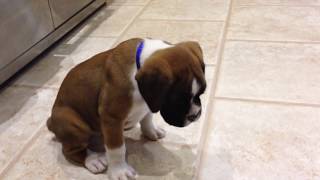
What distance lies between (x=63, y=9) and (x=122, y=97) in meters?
→ 0.99

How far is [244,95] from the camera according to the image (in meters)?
1.20

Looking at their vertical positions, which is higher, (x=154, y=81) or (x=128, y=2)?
(x=154, y=81)

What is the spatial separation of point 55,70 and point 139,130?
A: 0.53 m

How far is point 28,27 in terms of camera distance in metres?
1.44

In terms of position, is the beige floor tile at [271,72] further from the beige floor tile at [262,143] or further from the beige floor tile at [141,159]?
the beige floor tile at [141,159]

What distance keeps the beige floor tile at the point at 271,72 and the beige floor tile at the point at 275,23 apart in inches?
3.2

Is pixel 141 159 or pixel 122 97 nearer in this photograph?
pixel 122 97

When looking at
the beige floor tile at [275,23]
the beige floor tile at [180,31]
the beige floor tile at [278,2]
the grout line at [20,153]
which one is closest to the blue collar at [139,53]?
the grout line at [20,153]

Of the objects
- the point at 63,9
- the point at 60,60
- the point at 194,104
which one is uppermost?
the point at 194,104

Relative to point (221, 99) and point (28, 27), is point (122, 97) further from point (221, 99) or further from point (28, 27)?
point (28, 27)

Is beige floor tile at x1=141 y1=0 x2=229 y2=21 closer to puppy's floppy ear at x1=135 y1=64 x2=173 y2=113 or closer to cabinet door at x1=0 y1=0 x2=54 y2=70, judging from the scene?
cabinet door at x1=0 y1=0 x2=54 y2=70

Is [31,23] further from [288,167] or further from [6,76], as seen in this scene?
[288,167]

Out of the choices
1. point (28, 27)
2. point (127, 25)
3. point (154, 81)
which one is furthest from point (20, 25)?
point (154, 81)

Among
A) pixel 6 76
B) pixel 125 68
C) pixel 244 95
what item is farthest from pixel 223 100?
pixel 6 76
